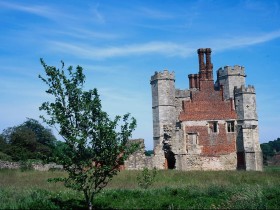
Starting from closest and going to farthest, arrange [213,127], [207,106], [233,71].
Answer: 1. [213,127]
2. [207,106]
3. [233,71]

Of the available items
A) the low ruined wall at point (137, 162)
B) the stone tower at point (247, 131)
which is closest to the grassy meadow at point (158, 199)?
the low ruined wall at point (137, 162)

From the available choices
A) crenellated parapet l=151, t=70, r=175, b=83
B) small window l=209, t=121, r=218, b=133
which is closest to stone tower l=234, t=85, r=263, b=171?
small window l=209, t=121, r=218, b=133

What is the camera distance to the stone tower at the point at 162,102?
117 feet

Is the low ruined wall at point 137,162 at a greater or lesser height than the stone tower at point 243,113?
lesser

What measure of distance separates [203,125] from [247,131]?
14.1 feet

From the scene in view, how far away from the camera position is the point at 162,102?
36.2 meters

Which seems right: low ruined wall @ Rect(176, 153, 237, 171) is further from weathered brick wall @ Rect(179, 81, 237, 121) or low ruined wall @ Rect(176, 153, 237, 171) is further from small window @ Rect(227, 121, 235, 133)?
weathered brick wall @ Rect(179, 81, 237, 121)

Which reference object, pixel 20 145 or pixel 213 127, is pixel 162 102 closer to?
pixel 213 127

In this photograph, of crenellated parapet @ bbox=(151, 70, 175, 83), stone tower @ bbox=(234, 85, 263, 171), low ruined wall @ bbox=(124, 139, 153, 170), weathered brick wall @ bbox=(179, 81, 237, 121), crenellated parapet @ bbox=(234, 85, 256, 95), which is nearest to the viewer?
low ruined wall @ bbox=(124, 139, 153, 170)

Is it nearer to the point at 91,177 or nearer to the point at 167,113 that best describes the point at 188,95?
the point at 167,113

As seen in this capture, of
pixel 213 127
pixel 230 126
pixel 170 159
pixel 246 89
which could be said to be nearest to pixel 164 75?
pixel 213 127

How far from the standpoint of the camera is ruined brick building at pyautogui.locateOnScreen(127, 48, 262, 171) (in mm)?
33469

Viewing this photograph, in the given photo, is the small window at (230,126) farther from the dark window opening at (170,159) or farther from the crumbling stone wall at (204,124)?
the dark window opening at (170,159)

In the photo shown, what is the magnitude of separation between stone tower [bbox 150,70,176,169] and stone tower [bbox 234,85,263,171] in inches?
273
